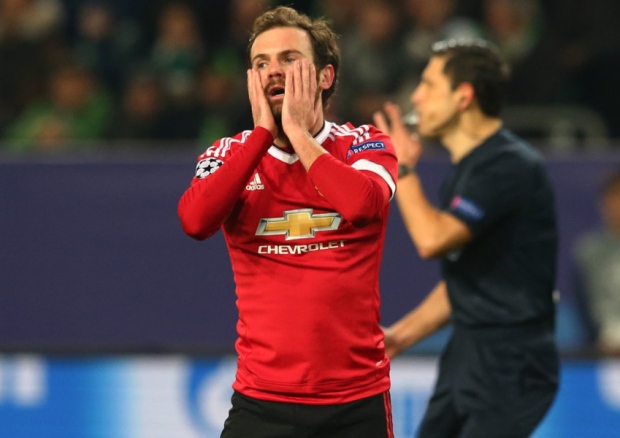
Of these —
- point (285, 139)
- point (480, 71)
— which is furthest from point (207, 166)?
point (480, 71)

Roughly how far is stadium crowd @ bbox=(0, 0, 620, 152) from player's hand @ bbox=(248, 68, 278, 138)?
420 centimetres

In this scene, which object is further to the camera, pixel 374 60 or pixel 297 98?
pixel 374 60

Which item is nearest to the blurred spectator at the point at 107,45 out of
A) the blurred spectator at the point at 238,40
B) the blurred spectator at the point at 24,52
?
the blurred spectator at the point at 24,52

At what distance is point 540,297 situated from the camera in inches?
163

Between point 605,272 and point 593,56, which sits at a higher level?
point 593,56

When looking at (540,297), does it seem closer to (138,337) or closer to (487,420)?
(487,420)

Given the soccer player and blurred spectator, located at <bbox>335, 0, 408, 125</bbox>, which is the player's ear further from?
blurred spectator, located at <bbox>335, 0, 408, 125</bbox>

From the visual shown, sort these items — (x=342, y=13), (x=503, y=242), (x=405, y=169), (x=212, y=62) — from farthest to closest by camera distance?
(x=212, y=62)
(x=342, y=13)
(x=405, y=169)
(x=503, y=242)

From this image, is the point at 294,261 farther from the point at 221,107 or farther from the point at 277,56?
the point at 221,107

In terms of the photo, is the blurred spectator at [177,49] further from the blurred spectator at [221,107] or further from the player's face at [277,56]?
the player's face at [277,56]

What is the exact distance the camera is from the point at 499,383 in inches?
160

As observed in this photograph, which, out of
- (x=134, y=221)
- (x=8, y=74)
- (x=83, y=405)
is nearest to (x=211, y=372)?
(x=83, y=405)

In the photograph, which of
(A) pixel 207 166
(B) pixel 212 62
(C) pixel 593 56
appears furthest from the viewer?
(B) pixel 212 62

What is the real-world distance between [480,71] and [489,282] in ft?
2.89
